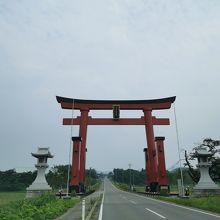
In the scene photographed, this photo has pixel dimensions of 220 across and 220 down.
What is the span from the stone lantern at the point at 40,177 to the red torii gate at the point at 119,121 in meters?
3.77

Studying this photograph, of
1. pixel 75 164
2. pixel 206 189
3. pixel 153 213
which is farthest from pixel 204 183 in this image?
pixel 153 213

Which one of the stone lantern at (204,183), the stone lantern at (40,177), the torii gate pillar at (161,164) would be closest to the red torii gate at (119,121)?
the torii gate pillar at (161,164)

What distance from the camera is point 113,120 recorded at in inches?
1443

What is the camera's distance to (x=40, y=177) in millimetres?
31406

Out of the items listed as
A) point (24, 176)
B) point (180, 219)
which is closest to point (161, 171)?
point (180, 219)

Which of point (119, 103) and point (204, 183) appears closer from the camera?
point (204, 183)

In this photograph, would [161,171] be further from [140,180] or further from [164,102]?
[140,180]

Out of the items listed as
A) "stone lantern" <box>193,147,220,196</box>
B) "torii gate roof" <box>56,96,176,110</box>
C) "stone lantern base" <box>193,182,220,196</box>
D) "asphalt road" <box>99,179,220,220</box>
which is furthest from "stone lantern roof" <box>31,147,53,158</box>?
"stone lantern base" <box>193,182,220,196</box>

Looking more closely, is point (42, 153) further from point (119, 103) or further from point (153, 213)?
point (153, 213)

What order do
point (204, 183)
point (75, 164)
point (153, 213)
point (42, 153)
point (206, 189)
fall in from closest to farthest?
1. point (153, 213)
2. point (206, 189)
3. point (204, 183)
4. point (42, 153)
5. point (75, 164)

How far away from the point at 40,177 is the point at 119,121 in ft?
36.6

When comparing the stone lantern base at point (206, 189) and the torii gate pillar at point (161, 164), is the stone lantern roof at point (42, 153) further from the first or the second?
the stone lantern base at point (206, 189)

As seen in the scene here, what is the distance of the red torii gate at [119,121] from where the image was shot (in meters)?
35.4

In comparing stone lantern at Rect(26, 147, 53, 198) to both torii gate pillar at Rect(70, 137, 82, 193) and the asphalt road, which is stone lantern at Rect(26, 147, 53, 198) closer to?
torii gate pillar at Rect(70, 137, 82, 193)
